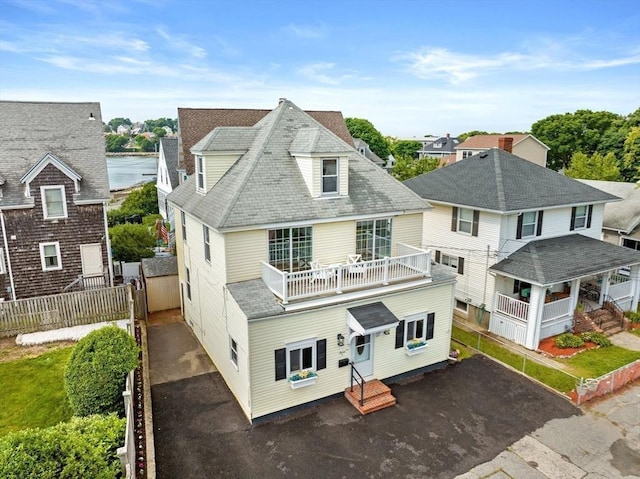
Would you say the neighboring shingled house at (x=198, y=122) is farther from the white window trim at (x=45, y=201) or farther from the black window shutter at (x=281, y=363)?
the black window shutter at (x=281, y=363)

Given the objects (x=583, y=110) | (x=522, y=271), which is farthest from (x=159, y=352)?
(x=583, y=110)

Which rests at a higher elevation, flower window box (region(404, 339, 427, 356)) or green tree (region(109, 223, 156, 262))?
green tree (region(109, 223, 156, 262))

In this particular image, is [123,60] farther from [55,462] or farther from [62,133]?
[55,462]

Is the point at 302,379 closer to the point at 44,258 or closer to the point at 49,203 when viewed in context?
the point at 44,258

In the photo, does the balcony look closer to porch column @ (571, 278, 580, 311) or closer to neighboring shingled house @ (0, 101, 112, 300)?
porch column @ (571, 278, 580, 311)

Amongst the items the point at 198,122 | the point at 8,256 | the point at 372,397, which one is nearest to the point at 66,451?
the point at 372,397

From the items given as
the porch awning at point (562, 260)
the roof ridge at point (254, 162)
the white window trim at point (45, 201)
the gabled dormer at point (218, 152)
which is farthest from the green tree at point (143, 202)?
the porch awning at point (562, 260)

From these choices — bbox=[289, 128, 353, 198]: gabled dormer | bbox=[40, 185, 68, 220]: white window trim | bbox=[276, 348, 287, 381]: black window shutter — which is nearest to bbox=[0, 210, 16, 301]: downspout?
bbox=[40, 185, 68, 220]: white window trim

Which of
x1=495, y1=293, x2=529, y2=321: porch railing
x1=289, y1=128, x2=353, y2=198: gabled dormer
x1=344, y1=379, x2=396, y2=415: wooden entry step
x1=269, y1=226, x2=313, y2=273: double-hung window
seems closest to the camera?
x1=344, y1=379, x2=396, y2=415: wooden entry step
